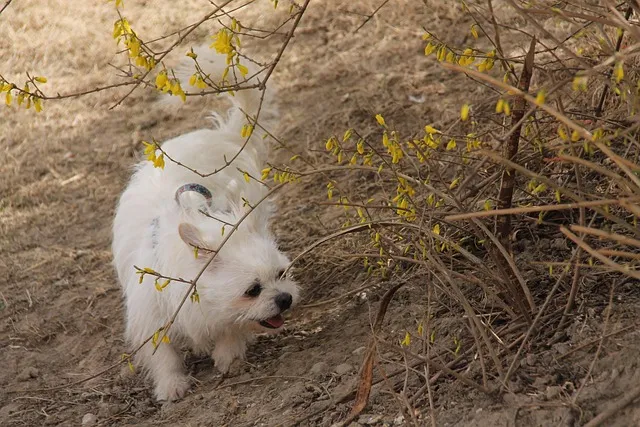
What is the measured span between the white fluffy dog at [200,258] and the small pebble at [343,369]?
1.60 ft

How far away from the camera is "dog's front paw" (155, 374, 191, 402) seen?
16.9 ft

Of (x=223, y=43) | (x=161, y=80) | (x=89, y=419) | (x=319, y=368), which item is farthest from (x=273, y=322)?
(x=223, y=43)

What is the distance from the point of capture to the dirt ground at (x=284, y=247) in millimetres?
3857

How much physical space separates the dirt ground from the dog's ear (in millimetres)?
694

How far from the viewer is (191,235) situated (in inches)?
191

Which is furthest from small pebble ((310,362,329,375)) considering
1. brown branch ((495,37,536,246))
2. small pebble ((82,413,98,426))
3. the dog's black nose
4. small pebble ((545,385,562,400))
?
small pebble ((545,385,562,400))

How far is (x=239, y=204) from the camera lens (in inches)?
212

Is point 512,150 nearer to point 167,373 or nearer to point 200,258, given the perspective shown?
point 200,258

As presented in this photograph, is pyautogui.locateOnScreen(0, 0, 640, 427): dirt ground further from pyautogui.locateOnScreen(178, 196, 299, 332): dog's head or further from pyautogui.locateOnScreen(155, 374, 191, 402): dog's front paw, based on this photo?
pyautogui.locateOnScreen(178, 196, 299, 332): dog's head

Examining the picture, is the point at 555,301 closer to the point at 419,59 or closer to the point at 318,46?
the point at 419,59

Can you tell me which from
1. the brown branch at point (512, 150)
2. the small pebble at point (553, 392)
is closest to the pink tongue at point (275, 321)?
the brown branch at point (512, 150)

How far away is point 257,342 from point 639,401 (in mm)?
2667

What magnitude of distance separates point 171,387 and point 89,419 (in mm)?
480

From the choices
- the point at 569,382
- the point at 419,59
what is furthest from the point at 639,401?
the point at 419,59
